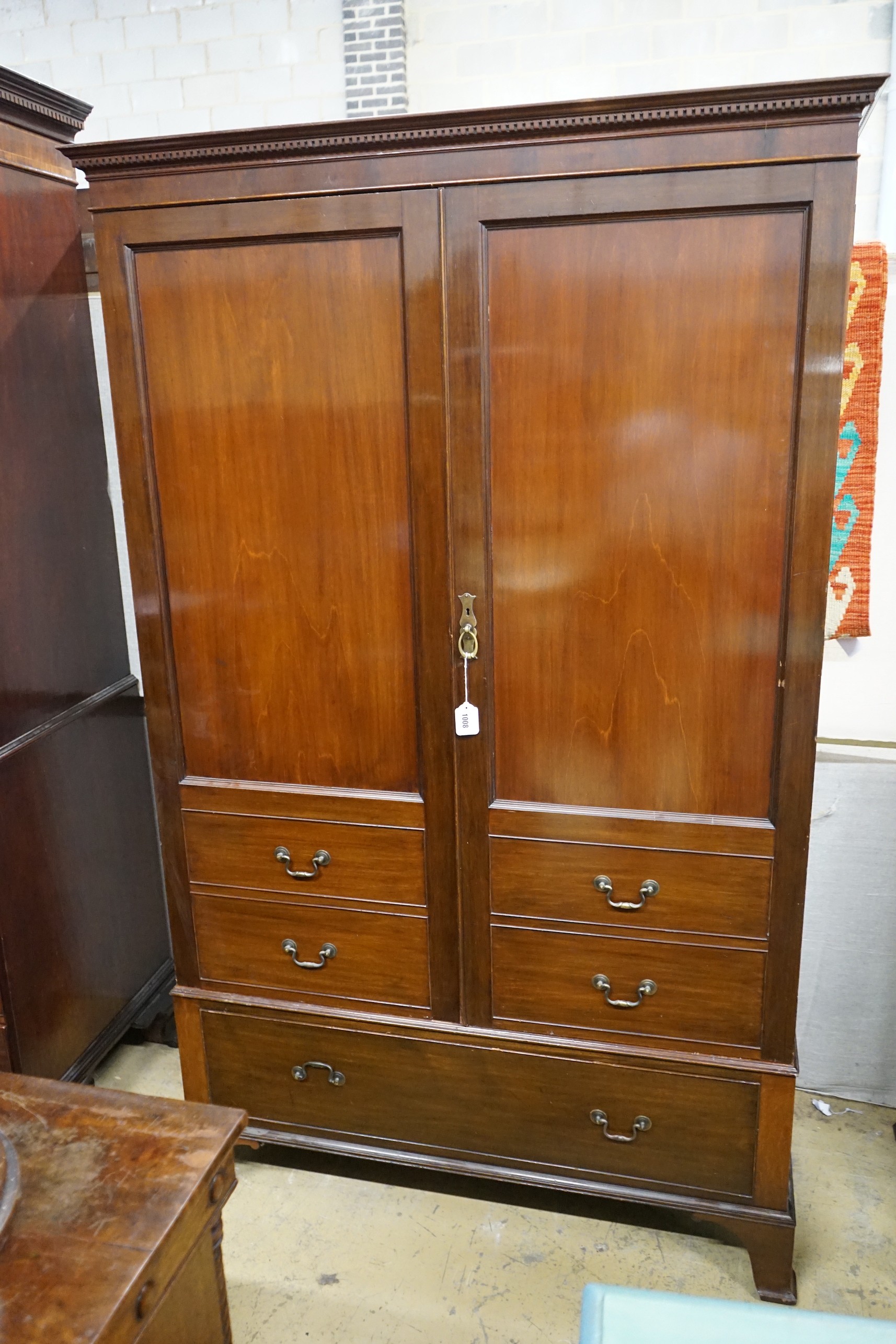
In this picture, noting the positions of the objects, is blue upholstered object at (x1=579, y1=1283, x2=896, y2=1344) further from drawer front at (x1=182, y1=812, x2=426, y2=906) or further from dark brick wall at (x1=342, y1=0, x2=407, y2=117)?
dark brick wall at (x1=342, y1=0, x2=407, y2=117)

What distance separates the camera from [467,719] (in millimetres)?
1677

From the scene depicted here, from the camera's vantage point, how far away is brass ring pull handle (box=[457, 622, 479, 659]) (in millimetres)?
1646

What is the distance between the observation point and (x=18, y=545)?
194 centimetres

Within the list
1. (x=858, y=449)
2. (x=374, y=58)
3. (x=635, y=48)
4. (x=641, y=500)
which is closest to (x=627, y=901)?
(x=641, y=500)

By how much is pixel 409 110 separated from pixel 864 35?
148cm

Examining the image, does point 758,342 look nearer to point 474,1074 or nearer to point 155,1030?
point 474,1074

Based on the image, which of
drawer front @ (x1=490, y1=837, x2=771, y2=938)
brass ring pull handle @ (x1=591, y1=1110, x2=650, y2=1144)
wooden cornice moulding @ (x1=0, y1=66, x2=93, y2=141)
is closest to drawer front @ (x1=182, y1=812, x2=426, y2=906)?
drawer front @ (x1=490, y1=837, x2=771, y2=938)

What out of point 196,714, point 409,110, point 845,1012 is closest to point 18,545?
point 196,714

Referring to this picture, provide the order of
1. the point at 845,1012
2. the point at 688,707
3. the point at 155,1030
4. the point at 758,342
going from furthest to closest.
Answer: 1. the point at 155,1030
2. the point at 845,1012
3. the point at 688,707
4. the point at 758,342

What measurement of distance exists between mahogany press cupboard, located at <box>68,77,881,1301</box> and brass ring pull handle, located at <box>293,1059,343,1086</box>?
0.01 m

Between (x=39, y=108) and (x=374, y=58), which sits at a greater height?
(x=374, y=58)

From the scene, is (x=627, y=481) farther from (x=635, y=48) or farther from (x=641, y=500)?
(x=635, y=48)

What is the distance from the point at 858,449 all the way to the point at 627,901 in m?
1.03

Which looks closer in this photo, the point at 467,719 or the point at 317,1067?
the point at 467,719
